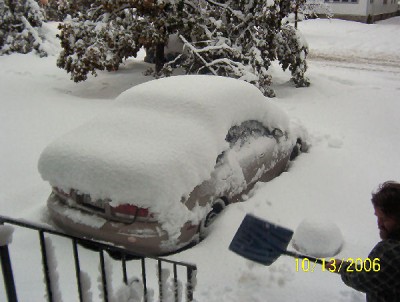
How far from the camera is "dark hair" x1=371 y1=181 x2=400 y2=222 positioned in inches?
91.7

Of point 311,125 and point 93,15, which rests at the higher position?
point 93,15

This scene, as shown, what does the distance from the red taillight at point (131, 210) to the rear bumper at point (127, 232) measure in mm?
96

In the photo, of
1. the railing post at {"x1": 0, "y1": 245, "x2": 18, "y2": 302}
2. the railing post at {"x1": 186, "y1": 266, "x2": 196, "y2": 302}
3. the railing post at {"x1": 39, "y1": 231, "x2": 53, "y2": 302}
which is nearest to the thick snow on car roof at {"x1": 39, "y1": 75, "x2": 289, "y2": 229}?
the railing post at {"x1": 186, "y1": 266, "x2": 196, "y2": 302}

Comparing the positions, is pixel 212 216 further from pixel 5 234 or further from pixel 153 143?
pixel 5 234

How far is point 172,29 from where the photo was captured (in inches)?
436

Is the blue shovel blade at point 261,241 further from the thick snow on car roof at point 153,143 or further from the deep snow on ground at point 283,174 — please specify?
the thick snow on car roof at point 153,143

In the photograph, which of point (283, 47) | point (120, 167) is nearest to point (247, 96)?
point (120, 167)

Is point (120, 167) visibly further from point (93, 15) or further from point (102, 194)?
point (93, 15)

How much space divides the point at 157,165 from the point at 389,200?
7.66ft

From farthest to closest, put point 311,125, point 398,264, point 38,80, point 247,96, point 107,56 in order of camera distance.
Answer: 1. point 38,80
2. point 107,56
3. point 311,125
4. point 247,96
5. point 398,264

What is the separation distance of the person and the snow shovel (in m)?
0.90

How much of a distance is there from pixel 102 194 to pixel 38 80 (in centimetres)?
942

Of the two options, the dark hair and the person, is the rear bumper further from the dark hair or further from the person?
the dark hair

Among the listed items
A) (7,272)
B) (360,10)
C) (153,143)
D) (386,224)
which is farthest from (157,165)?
(360,10)
